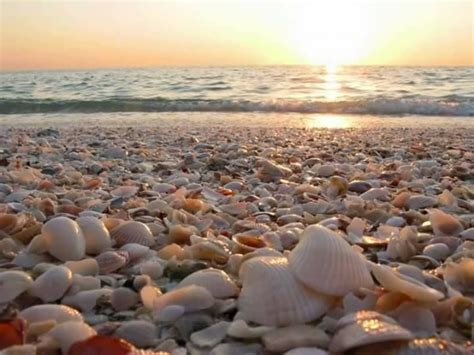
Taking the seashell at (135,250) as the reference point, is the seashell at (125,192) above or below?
below

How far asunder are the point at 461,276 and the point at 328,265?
45 cm

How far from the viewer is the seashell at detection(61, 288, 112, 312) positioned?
1581mm

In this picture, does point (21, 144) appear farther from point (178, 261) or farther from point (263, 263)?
point (263, 263)

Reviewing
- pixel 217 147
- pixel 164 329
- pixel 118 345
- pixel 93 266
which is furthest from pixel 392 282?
pixel 217 147

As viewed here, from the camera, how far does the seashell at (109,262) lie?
1866 millimetres

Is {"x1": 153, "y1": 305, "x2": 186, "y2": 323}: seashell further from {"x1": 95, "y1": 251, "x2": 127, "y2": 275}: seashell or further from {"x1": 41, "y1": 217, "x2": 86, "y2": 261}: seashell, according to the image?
{"x1": 41, "y1": 217, "x2": 86, "y2": 261}: seashell

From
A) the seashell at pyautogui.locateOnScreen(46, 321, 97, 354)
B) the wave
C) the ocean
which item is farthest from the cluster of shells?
the ocean

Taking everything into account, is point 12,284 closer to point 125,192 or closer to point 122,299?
point 122,299

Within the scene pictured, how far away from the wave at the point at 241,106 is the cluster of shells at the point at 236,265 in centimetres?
854

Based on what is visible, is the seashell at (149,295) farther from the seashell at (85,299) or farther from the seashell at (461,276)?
the seashell at (461,276)

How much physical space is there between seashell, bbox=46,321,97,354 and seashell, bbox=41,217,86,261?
23.8 inches

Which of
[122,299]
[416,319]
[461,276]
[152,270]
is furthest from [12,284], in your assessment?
[461,276]

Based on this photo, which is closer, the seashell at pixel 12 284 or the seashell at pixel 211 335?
the seashell at pixel 211 335

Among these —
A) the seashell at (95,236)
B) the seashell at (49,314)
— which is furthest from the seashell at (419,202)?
the seashell at (49,314)
